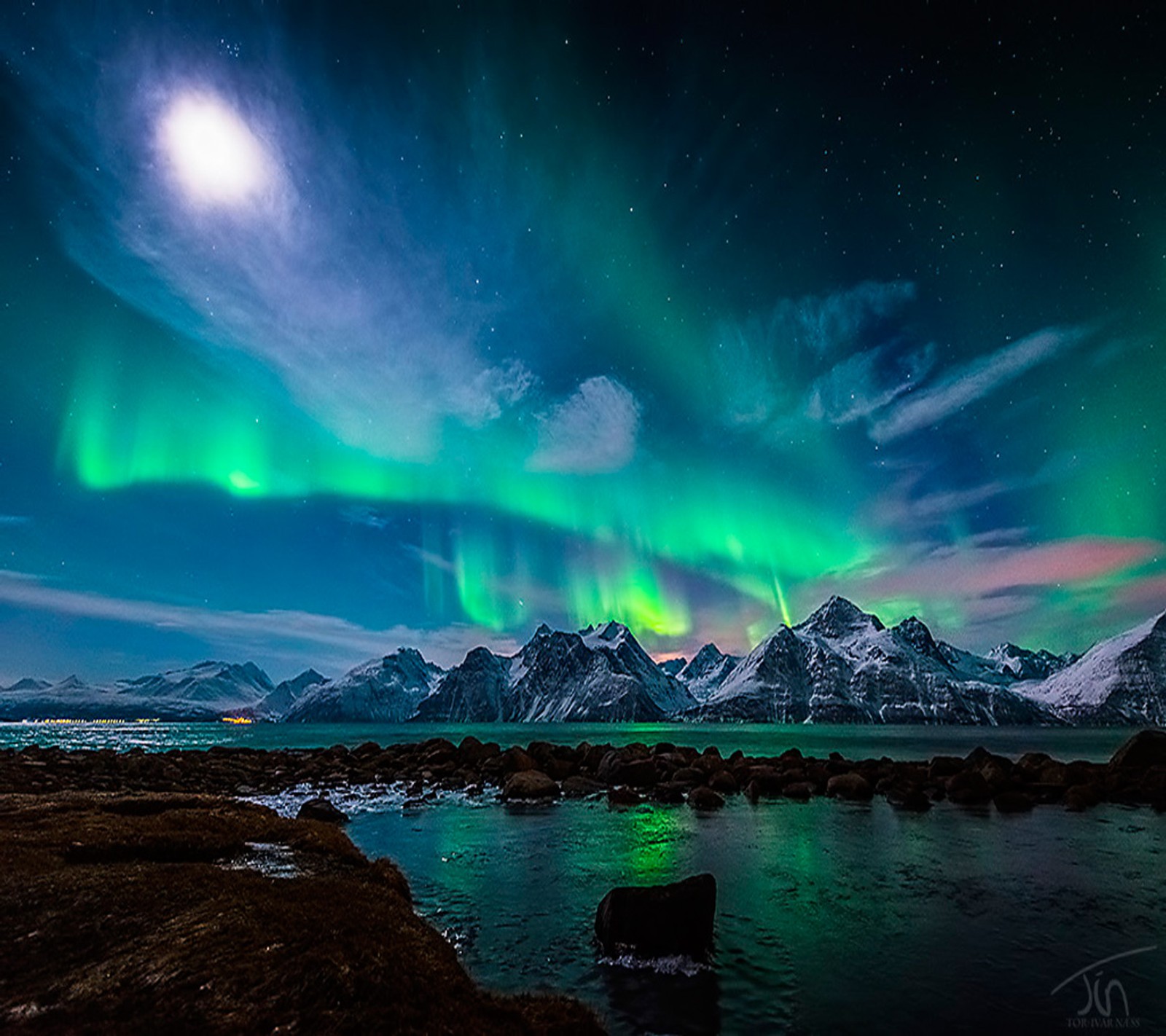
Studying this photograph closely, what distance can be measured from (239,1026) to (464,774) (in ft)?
176

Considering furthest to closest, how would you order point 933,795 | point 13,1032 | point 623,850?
point 933,795 → point 623,850 → point 13,1032

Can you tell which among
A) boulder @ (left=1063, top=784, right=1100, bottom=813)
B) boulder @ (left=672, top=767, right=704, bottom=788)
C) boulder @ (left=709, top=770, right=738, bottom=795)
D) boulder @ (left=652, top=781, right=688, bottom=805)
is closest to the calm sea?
boulder @ (left=1063, top=784, right=1100, bottom=813)

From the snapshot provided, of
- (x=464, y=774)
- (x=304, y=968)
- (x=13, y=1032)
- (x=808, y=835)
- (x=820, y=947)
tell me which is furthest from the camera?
(x=464, y=774)

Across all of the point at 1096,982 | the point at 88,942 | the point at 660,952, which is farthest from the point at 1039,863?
the point at 88,942

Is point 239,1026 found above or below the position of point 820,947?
above

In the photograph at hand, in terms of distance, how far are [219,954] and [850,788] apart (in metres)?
49.7

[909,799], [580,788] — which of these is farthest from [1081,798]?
[580,788]

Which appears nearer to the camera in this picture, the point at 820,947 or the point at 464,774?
the point at 820,947

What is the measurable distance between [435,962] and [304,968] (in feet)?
6.97

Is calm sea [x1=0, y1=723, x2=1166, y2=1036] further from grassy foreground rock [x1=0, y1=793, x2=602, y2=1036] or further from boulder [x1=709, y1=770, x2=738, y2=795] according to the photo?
boulder [x1=709, y1=770, x2=738, y2=795]

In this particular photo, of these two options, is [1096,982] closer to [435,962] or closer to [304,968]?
[435,962]

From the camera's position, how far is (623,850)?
29812mm

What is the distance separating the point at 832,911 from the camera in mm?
20750

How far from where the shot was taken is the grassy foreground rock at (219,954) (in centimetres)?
875
